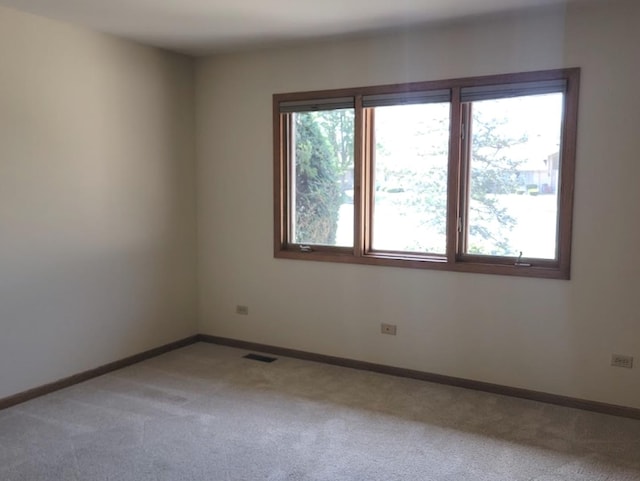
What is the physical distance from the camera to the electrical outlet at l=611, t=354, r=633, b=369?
3.22 metres

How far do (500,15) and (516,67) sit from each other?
336 mm

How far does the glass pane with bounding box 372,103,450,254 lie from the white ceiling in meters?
0.66

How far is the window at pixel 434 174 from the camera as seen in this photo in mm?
3414

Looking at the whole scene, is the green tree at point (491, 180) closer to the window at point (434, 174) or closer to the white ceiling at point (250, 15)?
the window at point (434, 174)

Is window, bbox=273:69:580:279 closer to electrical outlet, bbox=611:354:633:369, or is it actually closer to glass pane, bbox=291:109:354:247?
glass pane, bbox=291:109:354:247

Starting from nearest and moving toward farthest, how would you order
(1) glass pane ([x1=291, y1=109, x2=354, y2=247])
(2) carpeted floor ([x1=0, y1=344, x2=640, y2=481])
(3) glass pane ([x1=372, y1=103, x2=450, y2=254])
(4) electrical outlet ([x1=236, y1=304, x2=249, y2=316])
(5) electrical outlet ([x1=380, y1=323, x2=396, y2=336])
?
(2) carpeted floor ([x1=0, y1=344, x2=640, y2=481]) → (3) glass pane ([x1=372, y1=103, x2=450, y2=254]) → (5) electrical outlet ([x1=380, y1=323, x2=396, y2=336]) → (1) glass pane ([x1=291, y1=109, x2=354, y2=247]) → (4) electrical outlet ([x1=236, y1=304, x2=249, y2=316])

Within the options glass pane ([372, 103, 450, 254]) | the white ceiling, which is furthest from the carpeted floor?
the white ceiling

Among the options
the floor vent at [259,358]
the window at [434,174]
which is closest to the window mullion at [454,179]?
the window at [434,174]

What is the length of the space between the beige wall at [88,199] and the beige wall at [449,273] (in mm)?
344

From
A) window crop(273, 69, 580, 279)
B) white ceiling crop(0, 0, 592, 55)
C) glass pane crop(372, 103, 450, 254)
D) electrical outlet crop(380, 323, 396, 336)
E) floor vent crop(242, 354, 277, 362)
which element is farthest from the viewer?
floor vent crop(242, 354, 277, 362)

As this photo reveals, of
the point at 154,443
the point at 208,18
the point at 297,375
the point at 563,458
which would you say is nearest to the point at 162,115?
the point at 208,18

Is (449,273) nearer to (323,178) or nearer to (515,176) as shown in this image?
(515,176)

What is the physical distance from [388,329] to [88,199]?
2377 millimetres

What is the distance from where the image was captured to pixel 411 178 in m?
3.90
